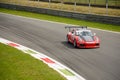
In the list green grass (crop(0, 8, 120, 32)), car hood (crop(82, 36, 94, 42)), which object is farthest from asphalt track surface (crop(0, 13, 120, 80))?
green grass (crop(0, 8, 120, 32))

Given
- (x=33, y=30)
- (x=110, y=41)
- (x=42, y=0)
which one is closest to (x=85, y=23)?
(x=33, y=30)

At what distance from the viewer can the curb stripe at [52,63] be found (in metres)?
13.2

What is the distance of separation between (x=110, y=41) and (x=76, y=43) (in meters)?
3.61

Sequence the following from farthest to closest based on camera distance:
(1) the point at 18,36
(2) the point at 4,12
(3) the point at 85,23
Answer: (2) the point at 4,12 → (3) the point at 85,23 → (1) the point at 18,36

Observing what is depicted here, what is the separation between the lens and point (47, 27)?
27234 mm

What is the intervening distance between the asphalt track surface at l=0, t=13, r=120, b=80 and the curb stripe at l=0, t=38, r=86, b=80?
374 mm

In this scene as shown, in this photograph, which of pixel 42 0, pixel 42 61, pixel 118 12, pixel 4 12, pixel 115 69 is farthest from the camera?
pixel 42 0

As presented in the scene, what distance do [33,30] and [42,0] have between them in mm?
20741

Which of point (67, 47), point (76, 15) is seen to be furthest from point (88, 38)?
point (76, 15)

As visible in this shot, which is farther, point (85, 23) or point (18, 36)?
point (85, 23)

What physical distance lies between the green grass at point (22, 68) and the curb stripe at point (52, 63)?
441mm

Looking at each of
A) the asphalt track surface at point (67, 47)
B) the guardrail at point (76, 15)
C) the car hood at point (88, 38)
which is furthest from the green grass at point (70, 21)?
the car hood at point (88, 38)

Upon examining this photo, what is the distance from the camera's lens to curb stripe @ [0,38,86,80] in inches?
518

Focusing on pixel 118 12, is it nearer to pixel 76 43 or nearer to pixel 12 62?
pixel 76 43
